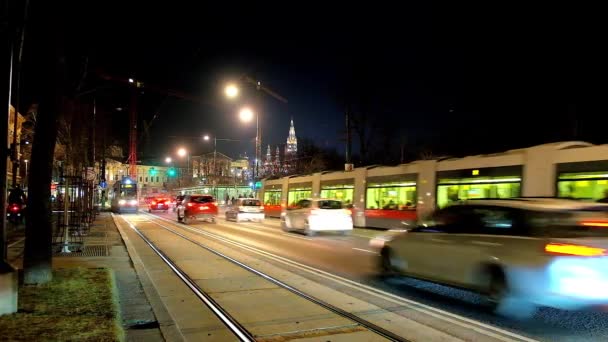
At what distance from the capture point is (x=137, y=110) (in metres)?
42.9

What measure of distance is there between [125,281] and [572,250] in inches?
305

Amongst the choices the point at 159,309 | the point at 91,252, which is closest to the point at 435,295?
the point at 159,309

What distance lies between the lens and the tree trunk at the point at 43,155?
8633 millimetres

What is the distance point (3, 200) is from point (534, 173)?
583 inches

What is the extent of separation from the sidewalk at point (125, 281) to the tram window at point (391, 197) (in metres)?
12.0

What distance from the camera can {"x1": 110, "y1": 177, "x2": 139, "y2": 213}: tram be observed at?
4762 cm

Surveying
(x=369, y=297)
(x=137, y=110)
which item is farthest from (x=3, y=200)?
(x=137, y=110)

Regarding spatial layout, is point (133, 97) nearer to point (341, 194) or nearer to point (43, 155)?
point (341, 194)

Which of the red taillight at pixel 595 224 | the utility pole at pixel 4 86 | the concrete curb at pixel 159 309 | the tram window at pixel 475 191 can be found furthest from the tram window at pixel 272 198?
the red taillight at pixel 595 224

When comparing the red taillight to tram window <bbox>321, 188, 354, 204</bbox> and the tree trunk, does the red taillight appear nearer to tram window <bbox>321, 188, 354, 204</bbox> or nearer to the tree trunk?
the tree trunk

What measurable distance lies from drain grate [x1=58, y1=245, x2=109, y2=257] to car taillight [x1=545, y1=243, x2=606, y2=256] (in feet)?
37.9

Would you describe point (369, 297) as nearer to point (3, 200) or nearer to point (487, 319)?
point (487, 319)

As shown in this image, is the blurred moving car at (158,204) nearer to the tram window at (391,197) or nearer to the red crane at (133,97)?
the red crane at (133,97)

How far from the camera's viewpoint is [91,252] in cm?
1459
